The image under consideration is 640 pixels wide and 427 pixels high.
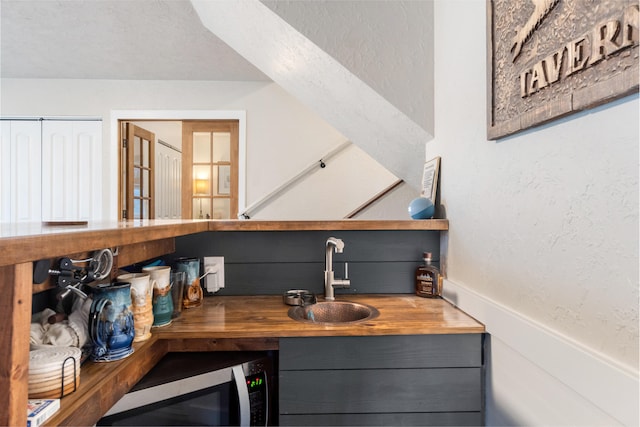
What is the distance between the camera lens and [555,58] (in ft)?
2.58

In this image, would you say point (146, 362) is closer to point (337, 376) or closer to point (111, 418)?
point (111, 418)

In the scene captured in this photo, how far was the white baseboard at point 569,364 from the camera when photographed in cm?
62

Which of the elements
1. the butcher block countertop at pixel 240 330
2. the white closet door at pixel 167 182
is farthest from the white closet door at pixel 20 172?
the butcher block countertop at pixel 240 330

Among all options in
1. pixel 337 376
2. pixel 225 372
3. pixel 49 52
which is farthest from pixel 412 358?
pixel 49 52

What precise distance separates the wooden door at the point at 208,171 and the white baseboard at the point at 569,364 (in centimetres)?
297

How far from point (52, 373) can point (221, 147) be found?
3231 mm

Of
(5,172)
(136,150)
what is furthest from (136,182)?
(5,172)

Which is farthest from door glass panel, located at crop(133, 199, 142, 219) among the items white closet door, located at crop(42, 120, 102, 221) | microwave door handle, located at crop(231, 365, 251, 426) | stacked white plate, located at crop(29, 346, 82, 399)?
stacked white plate, located at crop(29, 346, 82, 399)

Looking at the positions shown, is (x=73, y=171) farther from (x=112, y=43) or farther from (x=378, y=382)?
(x=378, y=382)

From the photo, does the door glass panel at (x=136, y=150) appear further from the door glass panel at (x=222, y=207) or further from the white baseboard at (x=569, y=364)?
the white baseboard at (x=569, y=364)

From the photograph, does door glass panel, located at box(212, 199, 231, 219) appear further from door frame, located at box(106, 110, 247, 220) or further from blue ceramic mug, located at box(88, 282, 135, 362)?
blue ceramic mug, located at box(88, 282, 135, 362)

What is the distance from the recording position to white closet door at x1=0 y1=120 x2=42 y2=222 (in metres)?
3.48

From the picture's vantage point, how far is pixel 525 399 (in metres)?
0.95

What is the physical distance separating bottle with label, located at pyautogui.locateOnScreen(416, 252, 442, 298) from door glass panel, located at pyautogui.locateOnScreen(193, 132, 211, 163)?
2.82m
